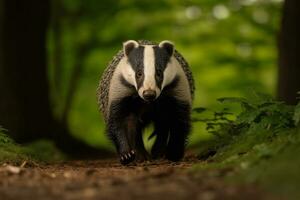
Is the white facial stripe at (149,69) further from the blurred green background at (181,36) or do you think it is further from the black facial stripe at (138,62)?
the blurred green background at (181,36)

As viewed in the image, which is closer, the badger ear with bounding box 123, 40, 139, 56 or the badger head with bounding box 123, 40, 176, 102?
the badger head with bounding box 123, 40, 176, 102

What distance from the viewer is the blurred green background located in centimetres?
1630

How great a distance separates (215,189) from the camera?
168 inches

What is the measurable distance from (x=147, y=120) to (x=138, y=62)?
94cm

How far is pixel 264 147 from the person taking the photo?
18.8ft

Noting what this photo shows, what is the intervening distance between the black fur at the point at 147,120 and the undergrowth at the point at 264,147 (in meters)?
0.34

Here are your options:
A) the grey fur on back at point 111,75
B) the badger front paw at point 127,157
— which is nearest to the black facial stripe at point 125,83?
the grey fur on back at point 111,75

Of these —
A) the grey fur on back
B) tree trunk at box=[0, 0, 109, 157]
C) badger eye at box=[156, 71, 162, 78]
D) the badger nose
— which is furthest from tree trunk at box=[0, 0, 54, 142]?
the badger nose

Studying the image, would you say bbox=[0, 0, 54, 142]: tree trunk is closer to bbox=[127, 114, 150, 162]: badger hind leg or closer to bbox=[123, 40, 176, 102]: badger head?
bbox=[127, 114, 150, 162]: badger hind leg

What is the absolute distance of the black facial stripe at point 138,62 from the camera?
753cm

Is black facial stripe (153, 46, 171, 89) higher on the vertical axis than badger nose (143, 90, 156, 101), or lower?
higher

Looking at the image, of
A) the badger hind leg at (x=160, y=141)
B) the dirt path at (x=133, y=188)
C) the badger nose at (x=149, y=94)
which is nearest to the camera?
the dirt path at (x=133, y=188)

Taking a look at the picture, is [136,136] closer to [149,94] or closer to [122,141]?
[122,141]

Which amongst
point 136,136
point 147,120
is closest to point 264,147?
point 147,120
